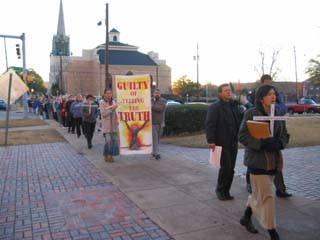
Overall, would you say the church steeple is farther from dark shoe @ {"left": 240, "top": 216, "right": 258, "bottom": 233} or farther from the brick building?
dark shoe @ {"left": 240, "top": 216, "right": 258, "bottom": 233}

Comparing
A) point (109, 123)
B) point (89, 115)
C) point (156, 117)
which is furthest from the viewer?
point (89, 115)

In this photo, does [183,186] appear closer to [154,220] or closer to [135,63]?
[154,220]

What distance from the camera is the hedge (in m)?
14.9

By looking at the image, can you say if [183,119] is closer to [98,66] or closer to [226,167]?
[226,167]

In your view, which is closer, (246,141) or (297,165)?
(246,141)

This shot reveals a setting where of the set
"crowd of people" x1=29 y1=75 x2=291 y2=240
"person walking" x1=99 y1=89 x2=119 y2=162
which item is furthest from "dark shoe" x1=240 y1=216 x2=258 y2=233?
"person walking" x1=99 y1=89 x2=119 y2=162

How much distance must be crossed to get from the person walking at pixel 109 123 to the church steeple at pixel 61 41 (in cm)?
9829

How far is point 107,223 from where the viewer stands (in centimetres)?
517

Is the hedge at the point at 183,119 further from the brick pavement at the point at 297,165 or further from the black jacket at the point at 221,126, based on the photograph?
the black jacket at the point at 221,126

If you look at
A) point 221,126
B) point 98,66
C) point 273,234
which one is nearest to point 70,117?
point 221,126

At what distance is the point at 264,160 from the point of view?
4320 millimetres

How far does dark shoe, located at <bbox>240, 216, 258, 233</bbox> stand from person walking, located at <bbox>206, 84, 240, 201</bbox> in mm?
1252

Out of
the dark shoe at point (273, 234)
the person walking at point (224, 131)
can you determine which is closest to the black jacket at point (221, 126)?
the person walking at point (224, 131)

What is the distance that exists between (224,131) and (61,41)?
106554mm
